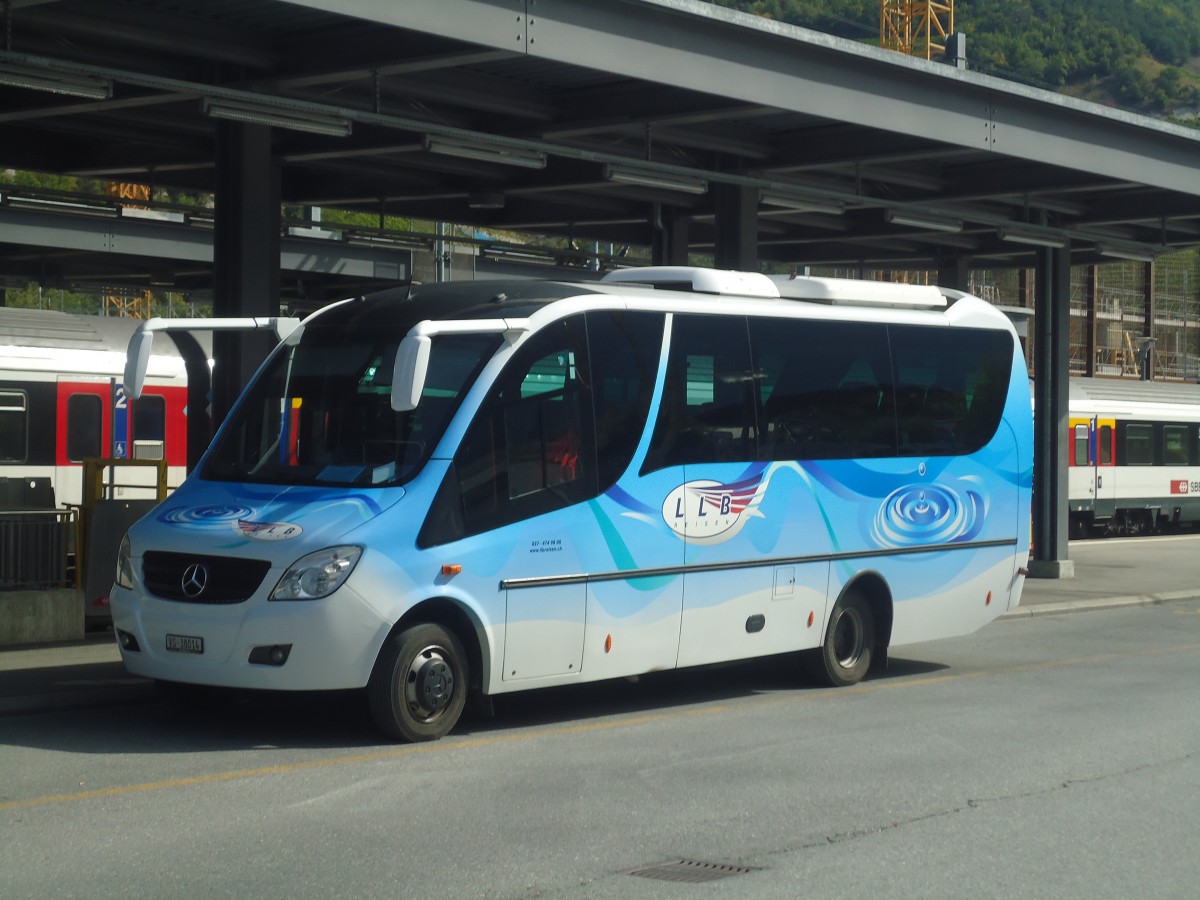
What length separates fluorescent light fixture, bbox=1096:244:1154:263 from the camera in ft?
75.4

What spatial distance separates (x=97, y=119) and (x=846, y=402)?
8984 millimetres

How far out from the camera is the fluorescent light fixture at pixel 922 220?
1866cm

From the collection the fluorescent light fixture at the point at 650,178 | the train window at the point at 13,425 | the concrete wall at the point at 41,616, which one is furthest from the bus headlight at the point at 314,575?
the train window at the point at 13,425

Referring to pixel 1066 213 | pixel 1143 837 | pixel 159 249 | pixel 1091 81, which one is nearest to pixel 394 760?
pixel 1143 837

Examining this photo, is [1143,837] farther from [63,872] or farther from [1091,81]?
[1091,81]

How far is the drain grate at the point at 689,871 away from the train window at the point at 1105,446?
1301 inches

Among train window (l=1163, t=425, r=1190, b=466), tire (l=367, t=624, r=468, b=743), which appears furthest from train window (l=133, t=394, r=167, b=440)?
train window (l=1163, t=425, r=1190, b=466)

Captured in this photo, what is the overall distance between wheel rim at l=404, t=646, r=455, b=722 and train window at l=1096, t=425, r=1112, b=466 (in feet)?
101

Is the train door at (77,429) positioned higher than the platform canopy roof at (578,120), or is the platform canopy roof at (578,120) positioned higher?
the platform canopy roof at (578,120)

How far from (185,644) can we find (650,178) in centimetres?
831

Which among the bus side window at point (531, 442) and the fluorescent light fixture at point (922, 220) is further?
the fluorescent light fixture at point (922, 220)

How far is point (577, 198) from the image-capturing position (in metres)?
22.0

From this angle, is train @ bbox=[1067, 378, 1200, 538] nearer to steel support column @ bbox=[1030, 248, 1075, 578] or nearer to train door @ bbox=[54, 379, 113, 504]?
steel support column @ bbox=[1030, 248, 1075, 578]

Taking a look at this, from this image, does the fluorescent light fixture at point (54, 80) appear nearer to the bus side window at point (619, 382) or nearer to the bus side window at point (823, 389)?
the bus side window at point (619, 382)
